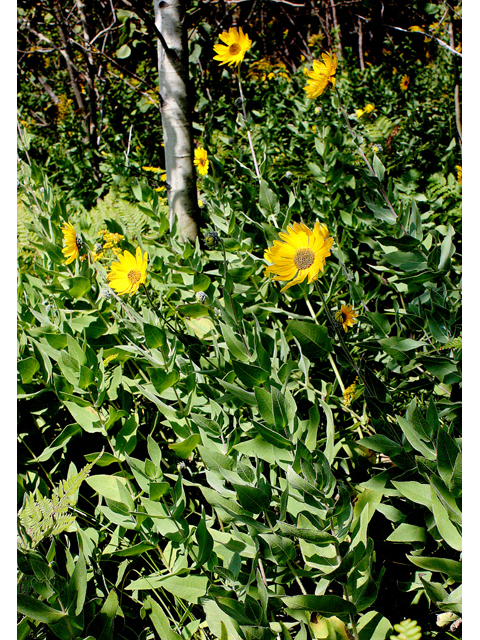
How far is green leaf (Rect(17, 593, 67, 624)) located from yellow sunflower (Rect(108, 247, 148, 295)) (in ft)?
3.07

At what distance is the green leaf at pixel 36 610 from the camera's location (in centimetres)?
84

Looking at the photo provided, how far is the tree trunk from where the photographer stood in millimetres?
2234

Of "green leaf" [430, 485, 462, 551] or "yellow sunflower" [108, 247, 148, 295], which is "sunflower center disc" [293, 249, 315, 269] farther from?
"green leaf" [430, 485, 462, 551]

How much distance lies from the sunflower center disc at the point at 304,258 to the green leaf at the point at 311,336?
181 mm

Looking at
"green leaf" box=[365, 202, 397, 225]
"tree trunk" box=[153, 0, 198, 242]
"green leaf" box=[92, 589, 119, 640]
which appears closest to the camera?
"green leaf" box=[92, 589, 119, 640]

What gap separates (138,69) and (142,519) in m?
4.45

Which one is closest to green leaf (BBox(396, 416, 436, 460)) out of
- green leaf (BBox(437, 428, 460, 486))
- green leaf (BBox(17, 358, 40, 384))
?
green leaf (BBox(437, 428, 460, 486))

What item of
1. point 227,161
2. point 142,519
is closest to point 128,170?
point 227,161

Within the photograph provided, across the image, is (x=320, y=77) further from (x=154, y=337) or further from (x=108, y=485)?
(x=108, y=485)

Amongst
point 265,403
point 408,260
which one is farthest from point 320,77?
point 265,403

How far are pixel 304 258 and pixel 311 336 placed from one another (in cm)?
28

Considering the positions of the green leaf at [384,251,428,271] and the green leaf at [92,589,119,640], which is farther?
the green leaf at [384,251,428,271]

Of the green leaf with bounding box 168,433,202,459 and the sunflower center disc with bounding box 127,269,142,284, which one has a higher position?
the sunflower center disc with bounding box 127,269,142,284

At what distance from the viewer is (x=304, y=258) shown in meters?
1.29
